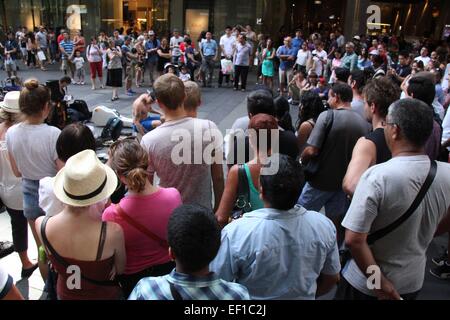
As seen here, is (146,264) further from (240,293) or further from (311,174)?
(311,174)

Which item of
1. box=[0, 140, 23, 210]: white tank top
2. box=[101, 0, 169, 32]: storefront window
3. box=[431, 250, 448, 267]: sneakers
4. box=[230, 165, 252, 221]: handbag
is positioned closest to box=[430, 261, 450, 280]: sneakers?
box=[431, 250, 448, 267]: sneakers

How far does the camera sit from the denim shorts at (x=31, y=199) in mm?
3295

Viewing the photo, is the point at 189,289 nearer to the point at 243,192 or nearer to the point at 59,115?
the point at 243,192

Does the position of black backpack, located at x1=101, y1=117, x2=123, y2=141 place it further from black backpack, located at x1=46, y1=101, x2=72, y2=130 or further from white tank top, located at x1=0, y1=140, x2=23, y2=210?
white tank top, located at x1=0, y1=140, x2=23, y2=210

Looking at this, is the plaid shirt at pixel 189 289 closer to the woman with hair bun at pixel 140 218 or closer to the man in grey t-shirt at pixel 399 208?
the woman with hair bun at pixel 140 218

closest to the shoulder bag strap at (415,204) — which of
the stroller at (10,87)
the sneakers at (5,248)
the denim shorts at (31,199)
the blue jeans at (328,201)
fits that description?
the blue jeans at (328,201)

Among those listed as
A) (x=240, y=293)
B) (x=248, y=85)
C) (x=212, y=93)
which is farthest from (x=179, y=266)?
(x=248, y=85)

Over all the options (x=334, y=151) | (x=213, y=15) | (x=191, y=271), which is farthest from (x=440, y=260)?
(x=213, y=15)

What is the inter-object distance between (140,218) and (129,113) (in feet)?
26.4

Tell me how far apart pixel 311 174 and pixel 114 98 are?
346 inches

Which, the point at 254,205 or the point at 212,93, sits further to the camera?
the point at 212,93

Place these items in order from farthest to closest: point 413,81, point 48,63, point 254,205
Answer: point 48,63, point 413,81, point 254,205

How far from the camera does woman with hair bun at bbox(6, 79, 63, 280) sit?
3.15m
